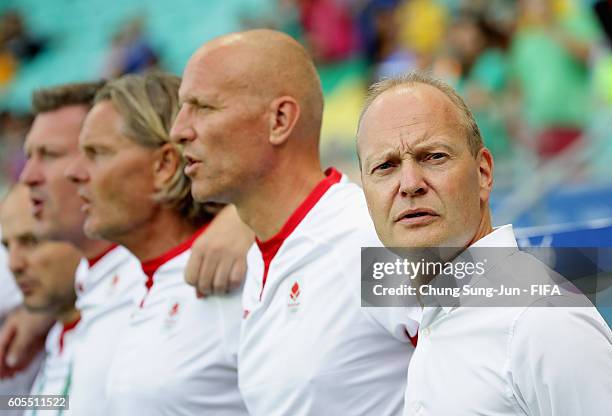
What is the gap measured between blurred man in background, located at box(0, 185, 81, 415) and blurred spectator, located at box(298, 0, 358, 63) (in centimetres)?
447

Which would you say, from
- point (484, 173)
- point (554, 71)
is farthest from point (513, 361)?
point (554, 71)

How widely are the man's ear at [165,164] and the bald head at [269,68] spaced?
56 cm

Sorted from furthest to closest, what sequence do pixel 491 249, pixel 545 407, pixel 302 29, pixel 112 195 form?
pixel 302 29 → pixel 112 195 → pixel 491 249 → pixel 545 407

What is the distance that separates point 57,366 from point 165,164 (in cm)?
96

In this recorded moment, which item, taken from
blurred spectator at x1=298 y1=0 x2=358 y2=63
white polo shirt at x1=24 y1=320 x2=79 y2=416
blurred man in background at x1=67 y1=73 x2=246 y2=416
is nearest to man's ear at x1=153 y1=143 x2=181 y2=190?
blurred man in background at x1=67 y1=73 x2=246 y2=416

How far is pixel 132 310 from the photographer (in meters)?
3.64

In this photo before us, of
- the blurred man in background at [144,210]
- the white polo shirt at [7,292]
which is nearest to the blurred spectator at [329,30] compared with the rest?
the white polo shirt at [7,292]

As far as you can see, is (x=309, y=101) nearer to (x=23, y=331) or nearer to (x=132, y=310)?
(x=132, y=310)

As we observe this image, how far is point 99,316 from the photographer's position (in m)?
3.81

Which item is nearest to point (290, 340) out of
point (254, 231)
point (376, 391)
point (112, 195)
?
point (376, 391)

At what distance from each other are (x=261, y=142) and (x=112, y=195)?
80 centimetres

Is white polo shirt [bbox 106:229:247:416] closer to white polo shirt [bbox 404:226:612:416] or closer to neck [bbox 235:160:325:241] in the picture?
neck [bbox 235:160:325:241]

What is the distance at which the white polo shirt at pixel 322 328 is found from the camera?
2.53 metres

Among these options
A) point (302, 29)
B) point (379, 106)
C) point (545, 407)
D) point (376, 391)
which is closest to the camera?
point (545, 407)
